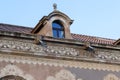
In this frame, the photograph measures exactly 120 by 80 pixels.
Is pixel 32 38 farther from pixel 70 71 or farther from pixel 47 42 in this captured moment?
pixel 70 71

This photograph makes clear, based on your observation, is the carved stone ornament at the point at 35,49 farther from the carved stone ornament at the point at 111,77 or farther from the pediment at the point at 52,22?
the carved stone ornament at the point at 111,77

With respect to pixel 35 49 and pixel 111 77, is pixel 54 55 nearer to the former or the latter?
pixel 35 49

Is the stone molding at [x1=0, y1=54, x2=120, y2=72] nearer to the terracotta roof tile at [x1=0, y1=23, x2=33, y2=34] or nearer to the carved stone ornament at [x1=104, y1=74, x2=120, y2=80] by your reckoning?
the carved stone ornament at [x1=104, y1=74, x2=120, y2=80]

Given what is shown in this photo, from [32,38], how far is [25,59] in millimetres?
1216

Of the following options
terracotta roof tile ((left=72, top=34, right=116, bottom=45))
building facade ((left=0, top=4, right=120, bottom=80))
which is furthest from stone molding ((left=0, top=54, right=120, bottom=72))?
terracotta roof tile ((left=72, top=34, right=116, bottom=45))

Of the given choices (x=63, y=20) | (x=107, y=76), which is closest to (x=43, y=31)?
(x=63, y=20)

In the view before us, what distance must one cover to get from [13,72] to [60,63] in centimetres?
259

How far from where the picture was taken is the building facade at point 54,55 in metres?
16.2

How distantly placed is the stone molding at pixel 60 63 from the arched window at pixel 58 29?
6.69ft

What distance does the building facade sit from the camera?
16188 millimetres

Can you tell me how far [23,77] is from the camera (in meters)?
16.0

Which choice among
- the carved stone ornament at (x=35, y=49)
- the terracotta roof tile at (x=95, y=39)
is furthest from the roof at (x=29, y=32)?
the carved stone ornament at (x=35, y=49)

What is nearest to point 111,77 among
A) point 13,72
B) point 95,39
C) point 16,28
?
point 95,39

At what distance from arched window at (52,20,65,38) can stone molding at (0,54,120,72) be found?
6.69ft
